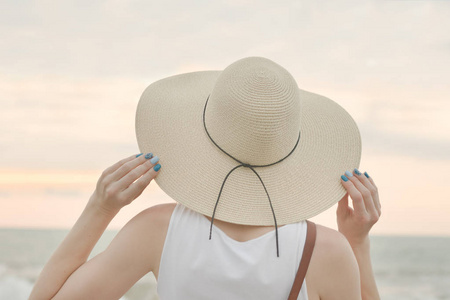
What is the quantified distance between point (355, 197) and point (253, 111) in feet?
1.64

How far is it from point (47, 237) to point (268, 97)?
24.1 meters

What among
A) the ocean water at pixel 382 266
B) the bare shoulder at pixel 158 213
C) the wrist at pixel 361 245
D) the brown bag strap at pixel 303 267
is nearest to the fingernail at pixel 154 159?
the bare shoulder at pixel 158 213

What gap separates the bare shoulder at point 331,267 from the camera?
1.46 m

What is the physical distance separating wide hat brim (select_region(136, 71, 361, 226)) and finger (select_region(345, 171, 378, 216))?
0.05 metres

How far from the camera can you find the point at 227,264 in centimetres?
143

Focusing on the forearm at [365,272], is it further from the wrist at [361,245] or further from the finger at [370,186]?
the finger at [370,186]

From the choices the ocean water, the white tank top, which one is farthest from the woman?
the ocean water

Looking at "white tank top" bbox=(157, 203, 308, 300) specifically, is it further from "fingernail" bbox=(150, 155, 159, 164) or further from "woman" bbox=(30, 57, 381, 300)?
"fingernail" bbox=(150, 155, 159, 164)

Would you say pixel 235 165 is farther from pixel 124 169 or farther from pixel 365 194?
pixel 365 194

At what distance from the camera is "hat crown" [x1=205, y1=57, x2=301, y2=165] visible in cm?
157

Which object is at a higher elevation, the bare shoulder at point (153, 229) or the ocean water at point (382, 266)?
the bare shoulder at point (153, 229)

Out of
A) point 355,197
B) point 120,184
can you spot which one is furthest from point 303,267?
point 120,184

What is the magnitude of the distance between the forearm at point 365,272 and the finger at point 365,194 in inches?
6.5

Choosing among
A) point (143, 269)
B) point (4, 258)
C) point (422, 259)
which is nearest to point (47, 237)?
point (4, 258)
